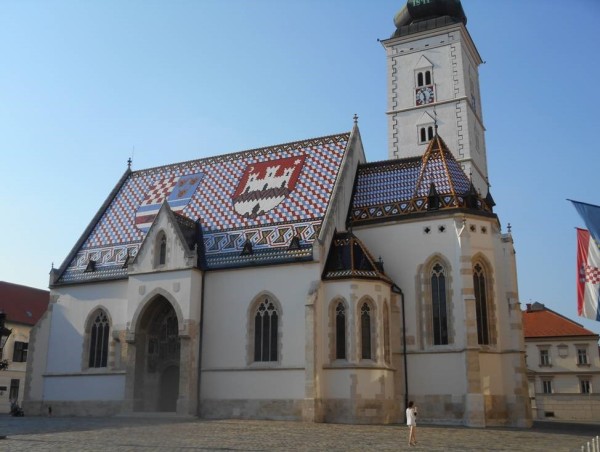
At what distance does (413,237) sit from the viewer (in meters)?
30.4

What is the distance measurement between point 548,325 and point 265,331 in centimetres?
3431

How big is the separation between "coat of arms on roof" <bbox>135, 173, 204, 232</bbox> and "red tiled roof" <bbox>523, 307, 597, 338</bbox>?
31.8m

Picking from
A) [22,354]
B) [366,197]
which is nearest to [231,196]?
[366,197]

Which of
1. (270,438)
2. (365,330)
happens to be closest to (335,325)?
(365,330)

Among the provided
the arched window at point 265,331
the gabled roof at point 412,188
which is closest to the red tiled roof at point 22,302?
the arched window at point 265,331

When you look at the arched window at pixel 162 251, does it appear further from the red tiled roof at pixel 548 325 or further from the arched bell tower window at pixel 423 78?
the red tiled roof at pixel 548 325

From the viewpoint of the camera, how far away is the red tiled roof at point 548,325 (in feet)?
175

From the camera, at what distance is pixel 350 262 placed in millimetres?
28875

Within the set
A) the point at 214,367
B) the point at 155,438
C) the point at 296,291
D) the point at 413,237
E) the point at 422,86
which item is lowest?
the point at 155,438

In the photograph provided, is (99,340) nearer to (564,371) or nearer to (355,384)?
(355,384)

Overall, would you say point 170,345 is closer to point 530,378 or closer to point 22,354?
point 22,354

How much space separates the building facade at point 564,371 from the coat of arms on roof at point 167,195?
3212cm

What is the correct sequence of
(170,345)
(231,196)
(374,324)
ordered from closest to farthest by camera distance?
1. (374,324)
2. (170,345)
3. (231,196)

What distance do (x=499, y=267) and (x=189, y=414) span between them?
1593 cm
